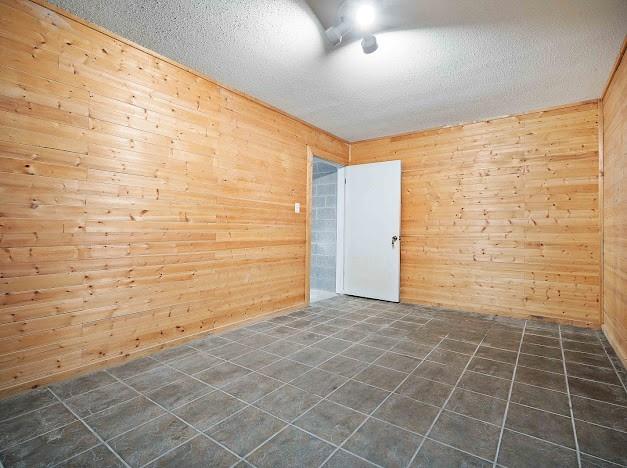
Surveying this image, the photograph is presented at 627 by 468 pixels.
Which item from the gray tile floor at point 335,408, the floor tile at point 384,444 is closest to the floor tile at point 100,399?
the gray tile floor at point 335,408

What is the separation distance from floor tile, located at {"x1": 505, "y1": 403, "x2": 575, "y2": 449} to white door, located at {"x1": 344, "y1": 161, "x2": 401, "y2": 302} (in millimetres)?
2801

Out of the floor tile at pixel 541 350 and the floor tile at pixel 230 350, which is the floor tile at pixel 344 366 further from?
the floor tile at pixel 541 350

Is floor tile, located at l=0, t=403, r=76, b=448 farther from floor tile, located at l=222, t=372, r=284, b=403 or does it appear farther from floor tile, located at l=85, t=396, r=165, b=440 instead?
floor tile, located at l=222, t=372, r=284, b=403

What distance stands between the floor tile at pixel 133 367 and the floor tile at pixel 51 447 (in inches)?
23.9

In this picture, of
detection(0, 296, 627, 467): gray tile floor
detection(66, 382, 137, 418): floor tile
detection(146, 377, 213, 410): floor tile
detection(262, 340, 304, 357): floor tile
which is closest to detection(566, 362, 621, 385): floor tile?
detection(0, 296, 627, 467): gray tile floor

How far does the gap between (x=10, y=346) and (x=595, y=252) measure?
5356 millimetres

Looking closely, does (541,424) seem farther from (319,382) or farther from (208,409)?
(208,409)

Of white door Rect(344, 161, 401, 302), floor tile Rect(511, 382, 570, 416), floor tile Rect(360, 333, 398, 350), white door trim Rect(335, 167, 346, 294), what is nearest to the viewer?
floor tile Rect(511, 382, 570, 416)

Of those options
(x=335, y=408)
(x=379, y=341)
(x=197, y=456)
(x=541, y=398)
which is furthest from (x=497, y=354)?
(x=197, y=456)

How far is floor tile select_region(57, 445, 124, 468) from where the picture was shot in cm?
136

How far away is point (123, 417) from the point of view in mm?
1709

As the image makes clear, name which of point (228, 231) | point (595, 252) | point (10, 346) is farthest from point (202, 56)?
point (595, 252)

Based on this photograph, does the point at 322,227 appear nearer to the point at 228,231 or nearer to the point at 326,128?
the point at 326,128

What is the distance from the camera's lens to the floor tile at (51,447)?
1.38m
